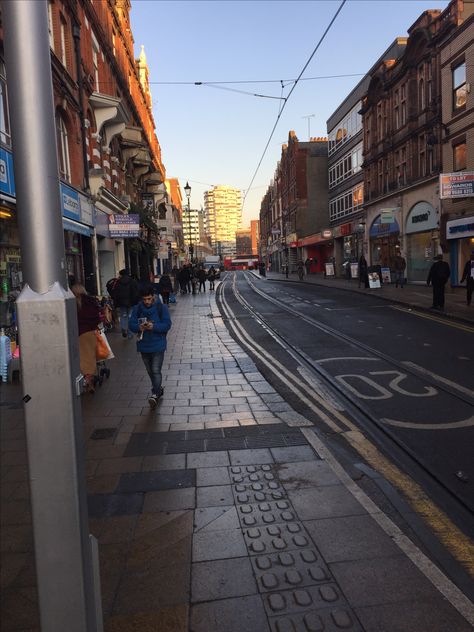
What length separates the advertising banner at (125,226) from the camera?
720 inches

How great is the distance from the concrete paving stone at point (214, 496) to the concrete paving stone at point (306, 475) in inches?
19.7

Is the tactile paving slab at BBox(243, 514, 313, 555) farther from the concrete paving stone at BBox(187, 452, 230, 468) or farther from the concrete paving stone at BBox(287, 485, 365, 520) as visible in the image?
the concrete paving stone at BBox(187, 452, 230, 468)

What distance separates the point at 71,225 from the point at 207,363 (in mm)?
7887

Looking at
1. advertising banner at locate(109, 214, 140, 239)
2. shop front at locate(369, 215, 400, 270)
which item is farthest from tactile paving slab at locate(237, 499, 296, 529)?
shop front at locate(369, 215, 400, 270)

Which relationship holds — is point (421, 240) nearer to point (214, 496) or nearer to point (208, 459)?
point (208, 459)

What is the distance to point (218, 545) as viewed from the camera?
3.29 m

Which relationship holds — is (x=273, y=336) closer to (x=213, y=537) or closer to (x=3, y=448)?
(x=3, y=448)

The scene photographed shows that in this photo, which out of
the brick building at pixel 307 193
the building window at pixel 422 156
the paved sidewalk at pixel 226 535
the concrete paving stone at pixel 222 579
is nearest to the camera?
the paved sidewalk at pixel 226 535

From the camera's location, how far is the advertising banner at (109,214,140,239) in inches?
720

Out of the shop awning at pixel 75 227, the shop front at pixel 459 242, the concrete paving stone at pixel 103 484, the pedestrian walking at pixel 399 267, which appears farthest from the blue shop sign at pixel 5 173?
the pedestrian walking at pixel 399 267

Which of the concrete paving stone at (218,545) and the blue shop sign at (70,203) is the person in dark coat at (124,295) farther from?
the concrete paving stone at (218,545)

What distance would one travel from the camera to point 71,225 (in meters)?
14.8

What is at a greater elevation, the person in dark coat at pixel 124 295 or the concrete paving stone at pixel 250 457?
the person in dark coat at pixel 124 295

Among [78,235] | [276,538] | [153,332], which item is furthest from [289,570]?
[78,235]
